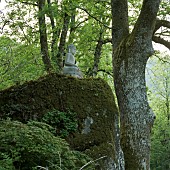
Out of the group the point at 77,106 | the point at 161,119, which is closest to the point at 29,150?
the point at 77,106

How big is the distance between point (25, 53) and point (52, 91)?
7.00 metres

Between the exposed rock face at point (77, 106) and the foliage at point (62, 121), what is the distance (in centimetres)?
8

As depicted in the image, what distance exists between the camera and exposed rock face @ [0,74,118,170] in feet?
17.1

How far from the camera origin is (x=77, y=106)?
5527 millimetres

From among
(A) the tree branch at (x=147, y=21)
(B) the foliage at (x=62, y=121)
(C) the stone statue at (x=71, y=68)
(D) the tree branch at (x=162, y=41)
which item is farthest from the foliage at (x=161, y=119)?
(B) the foliage at (x=62, y=121)

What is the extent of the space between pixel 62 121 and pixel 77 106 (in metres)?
0.39

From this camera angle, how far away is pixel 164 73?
29547 millimetres

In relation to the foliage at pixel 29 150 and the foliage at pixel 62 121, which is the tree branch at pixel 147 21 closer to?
the foliage at pixel 62 121

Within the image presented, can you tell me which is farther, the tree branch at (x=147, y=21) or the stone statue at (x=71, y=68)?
the tree branch at (x=147, y=21)

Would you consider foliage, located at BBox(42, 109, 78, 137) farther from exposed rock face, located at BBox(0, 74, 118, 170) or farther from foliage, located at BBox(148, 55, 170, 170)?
foliage, located at BBox(148, 55, 170, 170)

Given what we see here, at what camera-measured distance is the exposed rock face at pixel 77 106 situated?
5.22m

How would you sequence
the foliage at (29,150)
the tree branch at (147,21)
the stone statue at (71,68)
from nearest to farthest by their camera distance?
the foliage at (29,150) < the stone statue at (71,68) < the tree branch at (147,21)

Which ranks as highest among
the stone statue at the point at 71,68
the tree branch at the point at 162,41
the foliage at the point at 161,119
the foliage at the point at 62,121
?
the tree branch at the point at 162,41

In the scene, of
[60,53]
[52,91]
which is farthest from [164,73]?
[52,91]
